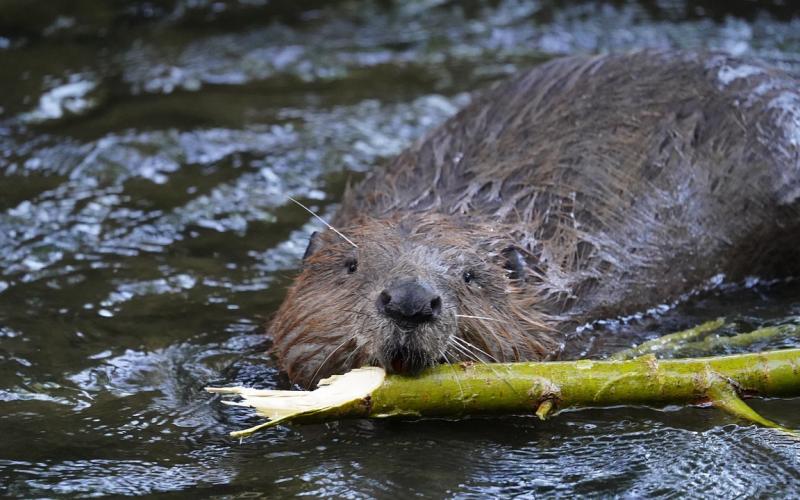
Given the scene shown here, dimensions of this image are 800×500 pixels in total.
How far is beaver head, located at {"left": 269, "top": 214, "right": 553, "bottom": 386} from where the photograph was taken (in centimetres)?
412

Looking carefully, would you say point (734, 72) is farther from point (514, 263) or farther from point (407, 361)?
point (407, 361)

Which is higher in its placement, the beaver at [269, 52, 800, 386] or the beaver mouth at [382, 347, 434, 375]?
the beaver at [269, 52, 800, 386]

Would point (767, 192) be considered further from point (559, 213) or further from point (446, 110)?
point (446, 110)

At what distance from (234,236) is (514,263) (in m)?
1.89

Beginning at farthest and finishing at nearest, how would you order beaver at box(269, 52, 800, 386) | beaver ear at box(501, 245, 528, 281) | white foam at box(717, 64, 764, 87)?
white foam at box(717, 64, 764, 87)
beaver ear at box(501, 245, 528, 281)
beaver at box(269, 52, 800, 386)

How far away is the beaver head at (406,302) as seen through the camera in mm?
4125

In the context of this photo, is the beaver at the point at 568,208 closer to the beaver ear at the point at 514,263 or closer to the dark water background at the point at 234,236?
the beaver ear at the point at 514,263

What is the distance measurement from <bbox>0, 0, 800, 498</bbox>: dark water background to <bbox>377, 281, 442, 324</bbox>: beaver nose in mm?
482

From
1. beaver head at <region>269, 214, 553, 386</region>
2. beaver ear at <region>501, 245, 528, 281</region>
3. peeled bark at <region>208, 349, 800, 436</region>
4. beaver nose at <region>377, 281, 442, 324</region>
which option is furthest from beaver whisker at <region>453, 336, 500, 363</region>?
beaver ear at <region>501, 245, 528, 281</region>

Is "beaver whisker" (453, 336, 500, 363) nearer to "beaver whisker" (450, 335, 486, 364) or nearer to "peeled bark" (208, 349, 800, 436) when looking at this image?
"beaver whisker" (450, 335, 486, 364)

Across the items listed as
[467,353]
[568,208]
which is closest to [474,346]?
[467,353]

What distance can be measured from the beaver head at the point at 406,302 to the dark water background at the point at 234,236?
0.89 ft

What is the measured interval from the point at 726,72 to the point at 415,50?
340 centimetres

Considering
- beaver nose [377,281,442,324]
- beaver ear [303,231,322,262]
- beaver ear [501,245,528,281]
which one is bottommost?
beaver nose [377,281,442,324]
